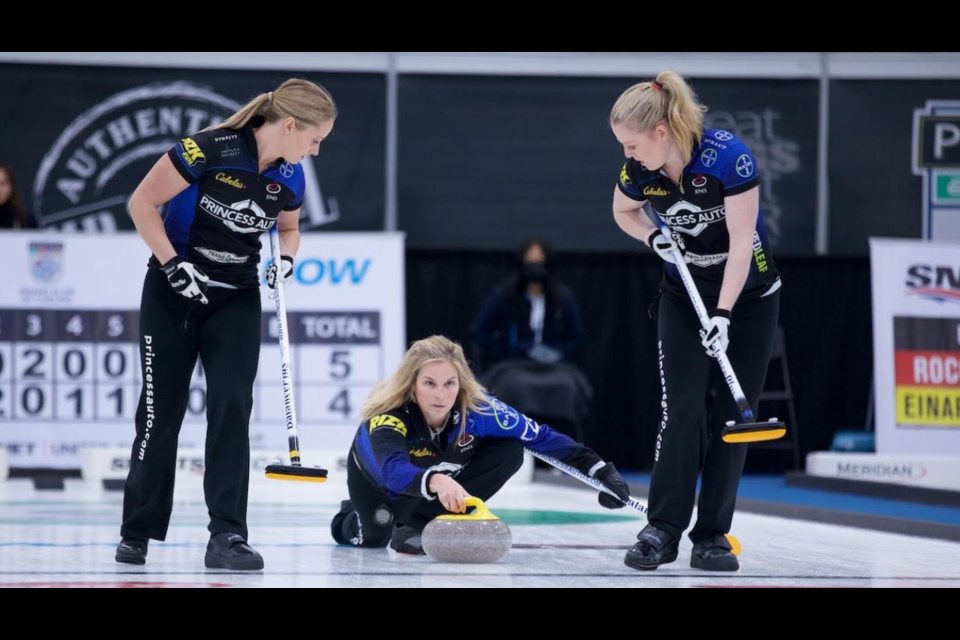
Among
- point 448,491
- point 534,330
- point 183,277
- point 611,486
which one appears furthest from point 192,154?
point 534,330

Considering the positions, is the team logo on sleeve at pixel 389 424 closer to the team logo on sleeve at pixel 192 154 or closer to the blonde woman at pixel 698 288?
the blonde woman at pixel 698 288

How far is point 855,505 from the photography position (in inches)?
231

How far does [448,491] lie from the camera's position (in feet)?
11.8

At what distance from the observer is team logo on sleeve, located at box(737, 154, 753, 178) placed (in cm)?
351

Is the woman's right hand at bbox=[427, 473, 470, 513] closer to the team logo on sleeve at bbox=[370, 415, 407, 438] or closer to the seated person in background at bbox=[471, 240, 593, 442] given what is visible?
the team logo on sleeve at bbox=[370, 415, 407, 438]

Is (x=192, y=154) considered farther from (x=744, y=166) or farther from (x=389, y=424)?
(x=744, y=166)

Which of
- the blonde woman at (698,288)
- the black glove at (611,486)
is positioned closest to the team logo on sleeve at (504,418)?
the black glove at (611,486)

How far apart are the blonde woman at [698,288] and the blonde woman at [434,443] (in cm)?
35

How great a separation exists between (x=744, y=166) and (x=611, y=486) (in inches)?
40.4

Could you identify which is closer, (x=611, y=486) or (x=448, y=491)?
(x=448, y=491)

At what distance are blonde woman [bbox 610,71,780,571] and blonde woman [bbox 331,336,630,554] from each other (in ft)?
1.14

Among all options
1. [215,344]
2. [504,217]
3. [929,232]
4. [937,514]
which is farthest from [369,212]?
[215,344]

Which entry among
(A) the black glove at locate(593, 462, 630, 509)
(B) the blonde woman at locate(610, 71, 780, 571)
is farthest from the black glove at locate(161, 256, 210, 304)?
(A) the black glove at locate(593, 462, 630, 509)

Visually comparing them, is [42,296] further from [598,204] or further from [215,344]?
[215,344]
